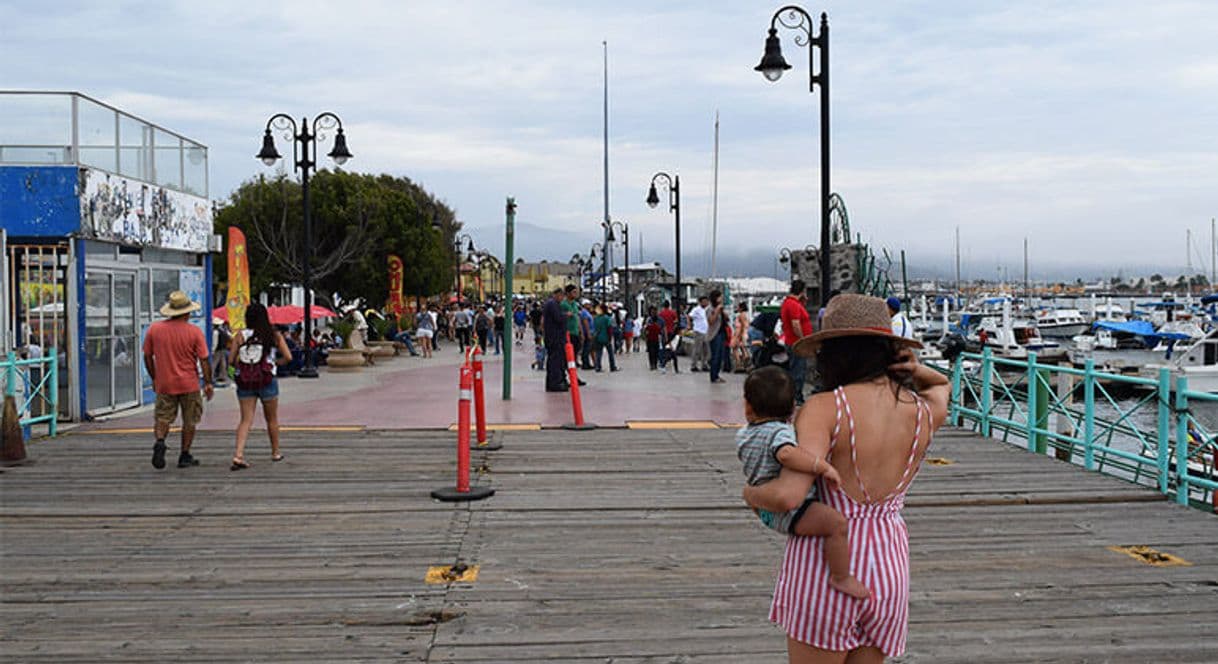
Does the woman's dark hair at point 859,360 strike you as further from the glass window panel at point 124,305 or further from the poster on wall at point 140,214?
the glass window panel at point 124,305

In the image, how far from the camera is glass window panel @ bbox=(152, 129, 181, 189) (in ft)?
56.2

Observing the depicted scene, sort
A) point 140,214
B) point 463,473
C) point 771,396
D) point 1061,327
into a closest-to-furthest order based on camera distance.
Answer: point 771,396 < point 463,473 < point 140,214 < point 1061,327

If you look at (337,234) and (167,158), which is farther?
(337,234)

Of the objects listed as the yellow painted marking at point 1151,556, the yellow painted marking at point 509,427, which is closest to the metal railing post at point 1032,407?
the yellow painted marking at point 1151,556

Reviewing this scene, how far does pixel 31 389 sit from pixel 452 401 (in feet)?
19.3

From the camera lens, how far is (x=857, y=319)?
3.28 m

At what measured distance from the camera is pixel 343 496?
29.4 ft

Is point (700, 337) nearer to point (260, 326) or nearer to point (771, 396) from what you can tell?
point (260, 326)

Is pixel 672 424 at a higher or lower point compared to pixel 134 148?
lower

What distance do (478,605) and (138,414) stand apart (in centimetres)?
1057

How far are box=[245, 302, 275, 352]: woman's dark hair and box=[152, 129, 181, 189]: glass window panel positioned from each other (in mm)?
8042

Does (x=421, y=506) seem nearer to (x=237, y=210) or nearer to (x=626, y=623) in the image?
(x=626, y=623)

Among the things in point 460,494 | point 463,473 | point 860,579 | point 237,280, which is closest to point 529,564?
point 460,494

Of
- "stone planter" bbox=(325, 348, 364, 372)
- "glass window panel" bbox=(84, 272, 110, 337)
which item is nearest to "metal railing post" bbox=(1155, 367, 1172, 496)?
"glass window panel" bbox=(84, 272, 110, 337)
